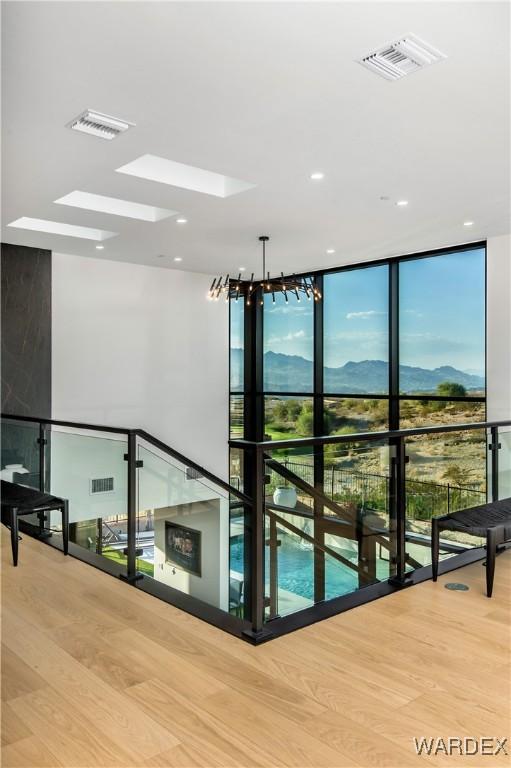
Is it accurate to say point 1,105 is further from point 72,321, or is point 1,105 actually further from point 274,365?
point 274,365

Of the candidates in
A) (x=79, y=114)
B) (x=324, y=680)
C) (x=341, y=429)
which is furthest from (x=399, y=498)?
(x=341, y=429)

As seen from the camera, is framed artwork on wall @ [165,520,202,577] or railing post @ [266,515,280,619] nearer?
railing post @ [266,515,280,619]

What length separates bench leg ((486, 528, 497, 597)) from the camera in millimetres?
3650

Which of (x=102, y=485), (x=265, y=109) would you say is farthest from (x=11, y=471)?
(x=265, y=109)

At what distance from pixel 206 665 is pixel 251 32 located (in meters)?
2.93

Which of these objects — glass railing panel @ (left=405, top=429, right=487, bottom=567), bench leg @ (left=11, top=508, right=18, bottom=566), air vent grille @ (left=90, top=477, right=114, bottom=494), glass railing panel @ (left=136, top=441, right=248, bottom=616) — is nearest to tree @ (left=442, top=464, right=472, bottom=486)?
glass railing panel @ (left=405, top=429, right=487, bottom=567)

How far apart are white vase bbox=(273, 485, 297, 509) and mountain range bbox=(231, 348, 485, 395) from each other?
14.4 feet

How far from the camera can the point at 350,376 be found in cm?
848

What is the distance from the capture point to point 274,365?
9.52 meters

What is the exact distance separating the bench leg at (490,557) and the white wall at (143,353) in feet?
17.6

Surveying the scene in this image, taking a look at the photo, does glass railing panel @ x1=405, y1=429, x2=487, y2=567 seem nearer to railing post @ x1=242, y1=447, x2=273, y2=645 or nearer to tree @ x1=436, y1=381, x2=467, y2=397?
railing post @ x1=242, y1=447, x2=273, y2=645

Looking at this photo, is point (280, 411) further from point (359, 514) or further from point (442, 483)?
point (359, 514)

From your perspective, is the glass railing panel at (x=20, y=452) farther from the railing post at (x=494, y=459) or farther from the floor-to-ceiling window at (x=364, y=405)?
the railing post at (x=494, y=459)

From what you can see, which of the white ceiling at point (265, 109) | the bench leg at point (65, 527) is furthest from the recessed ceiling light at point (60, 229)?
the bench leg at point (65, 527)
